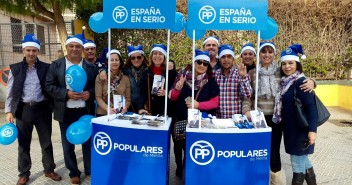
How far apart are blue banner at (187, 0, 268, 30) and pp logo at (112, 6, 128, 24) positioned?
65 cm

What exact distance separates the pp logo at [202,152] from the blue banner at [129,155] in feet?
0.97

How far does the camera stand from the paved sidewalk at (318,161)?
4.16 metres

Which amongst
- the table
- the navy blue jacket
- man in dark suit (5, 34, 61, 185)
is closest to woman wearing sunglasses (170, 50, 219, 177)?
the table

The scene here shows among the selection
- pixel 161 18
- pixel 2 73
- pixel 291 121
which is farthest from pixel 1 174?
pixel 2 73

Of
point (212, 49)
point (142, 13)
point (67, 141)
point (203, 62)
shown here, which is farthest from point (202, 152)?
point (67, 141)

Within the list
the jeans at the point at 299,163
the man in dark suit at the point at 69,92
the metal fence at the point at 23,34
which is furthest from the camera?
the metal fence at the point at 23,34

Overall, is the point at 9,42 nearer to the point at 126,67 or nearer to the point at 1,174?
the point at 1,174

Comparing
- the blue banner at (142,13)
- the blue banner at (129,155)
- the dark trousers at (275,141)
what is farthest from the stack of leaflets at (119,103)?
the dark trousers at (275,141)

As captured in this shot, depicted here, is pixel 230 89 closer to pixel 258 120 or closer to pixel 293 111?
pixel 258 120

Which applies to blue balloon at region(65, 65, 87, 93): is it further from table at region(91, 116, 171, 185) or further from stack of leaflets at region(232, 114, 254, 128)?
stack of leaflets at region(232, 114, 254, 128)

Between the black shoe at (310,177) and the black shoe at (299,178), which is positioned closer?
the black shoe at (299,178)

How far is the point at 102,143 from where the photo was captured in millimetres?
3256

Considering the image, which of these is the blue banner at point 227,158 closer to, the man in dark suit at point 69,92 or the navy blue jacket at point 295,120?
the navy blue jacket at point 295,120

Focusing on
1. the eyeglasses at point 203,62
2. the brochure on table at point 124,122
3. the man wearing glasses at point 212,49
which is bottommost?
the brochure on table at point 124,122
